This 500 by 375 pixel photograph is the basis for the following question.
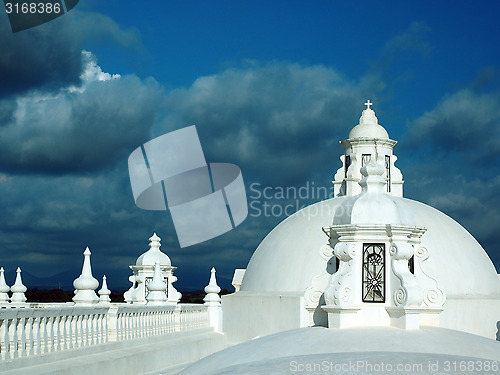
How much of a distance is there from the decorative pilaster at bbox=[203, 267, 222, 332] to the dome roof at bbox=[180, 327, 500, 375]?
15.1 meters

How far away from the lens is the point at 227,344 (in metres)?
29.3

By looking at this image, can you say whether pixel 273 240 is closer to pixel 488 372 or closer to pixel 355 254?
pixel 355 254

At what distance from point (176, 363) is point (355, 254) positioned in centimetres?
935

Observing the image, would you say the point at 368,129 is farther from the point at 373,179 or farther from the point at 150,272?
the point at 373,179

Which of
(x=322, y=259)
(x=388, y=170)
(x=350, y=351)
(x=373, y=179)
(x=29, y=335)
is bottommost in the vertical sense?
(x=350, y=351)

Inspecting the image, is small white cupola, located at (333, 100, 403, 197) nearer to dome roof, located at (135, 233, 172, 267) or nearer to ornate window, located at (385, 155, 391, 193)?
ornate window, located at (385, 155, 391, 193)

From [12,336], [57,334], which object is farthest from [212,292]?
[12,336]

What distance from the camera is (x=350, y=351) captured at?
11547 millimetres

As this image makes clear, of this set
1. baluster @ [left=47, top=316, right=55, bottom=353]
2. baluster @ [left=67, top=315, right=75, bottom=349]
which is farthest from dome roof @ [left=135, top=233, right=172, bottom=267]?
baluster @ [left=47, top=316, right=55, bottom=353]

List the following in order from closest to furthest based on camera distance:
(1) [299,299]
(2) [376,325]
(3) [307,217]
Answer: (2) [376,325] < (1) [299,299] < (3) [307,217]

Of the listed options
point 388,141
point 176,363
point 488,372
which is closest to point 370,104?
point 388,141

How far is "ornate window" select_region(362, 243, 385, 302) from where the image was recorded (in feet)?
46.7

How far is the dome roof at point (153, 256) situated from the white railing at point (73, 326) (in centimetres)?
934

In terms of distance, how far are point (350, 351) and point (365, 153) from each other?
21445mm
